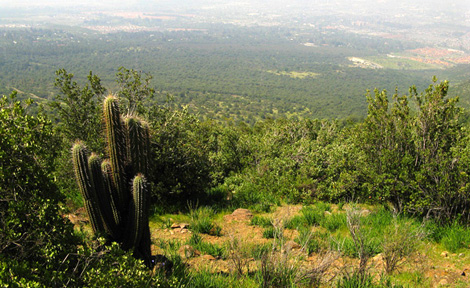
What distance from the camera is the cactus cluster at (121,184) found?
2.92 m

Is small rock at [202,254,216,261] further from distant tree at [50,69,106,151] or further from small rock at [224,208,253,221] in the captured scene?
distant tree at [50,69,106,151]

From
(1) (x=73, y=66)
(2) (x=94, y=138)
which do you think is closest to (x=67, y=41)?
(1) (x=73, y=66)

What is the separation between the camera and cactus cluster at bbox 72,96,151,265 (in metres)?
2.92

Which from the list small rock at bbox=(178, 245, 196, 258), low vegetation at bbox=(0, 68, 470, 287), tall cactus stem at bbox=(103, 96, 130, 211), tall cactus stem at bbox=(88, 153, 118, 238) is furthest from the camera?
small rock at bbox=(178, 245, 196, 258)

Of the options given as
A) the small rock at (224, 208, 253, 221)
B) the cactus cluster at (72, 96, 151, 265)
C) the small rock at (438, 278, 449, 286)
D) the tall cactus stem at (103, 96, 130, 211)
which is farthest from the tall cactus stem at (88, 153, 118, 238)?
the small rock at (438, 278, 449, 286)

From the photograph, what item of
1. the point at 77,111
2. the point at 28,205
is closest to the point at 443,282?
the point at 28,205

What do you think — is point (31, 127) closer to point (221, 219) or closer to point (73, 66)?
point (221, 219)

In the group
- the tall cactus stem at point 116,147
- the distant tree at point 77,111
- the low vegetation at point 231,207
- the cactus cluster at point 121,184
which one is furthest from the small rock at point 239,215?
the distant tree at point 77,111

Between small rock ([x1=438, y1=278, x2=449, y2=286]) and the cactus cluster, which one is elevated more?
the cactus cluster

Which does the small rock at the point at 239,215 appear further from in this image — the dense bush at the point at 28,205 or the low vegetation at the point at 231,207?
the dense bush at the point at 28,205

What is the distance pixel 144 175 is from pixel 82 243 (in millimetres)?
1070

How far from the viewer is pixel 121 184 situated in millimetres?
3256

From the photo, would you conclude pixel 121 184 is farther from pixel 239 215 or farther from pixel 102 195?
pixel 239 215

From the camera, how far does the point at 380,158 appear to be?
550cm
